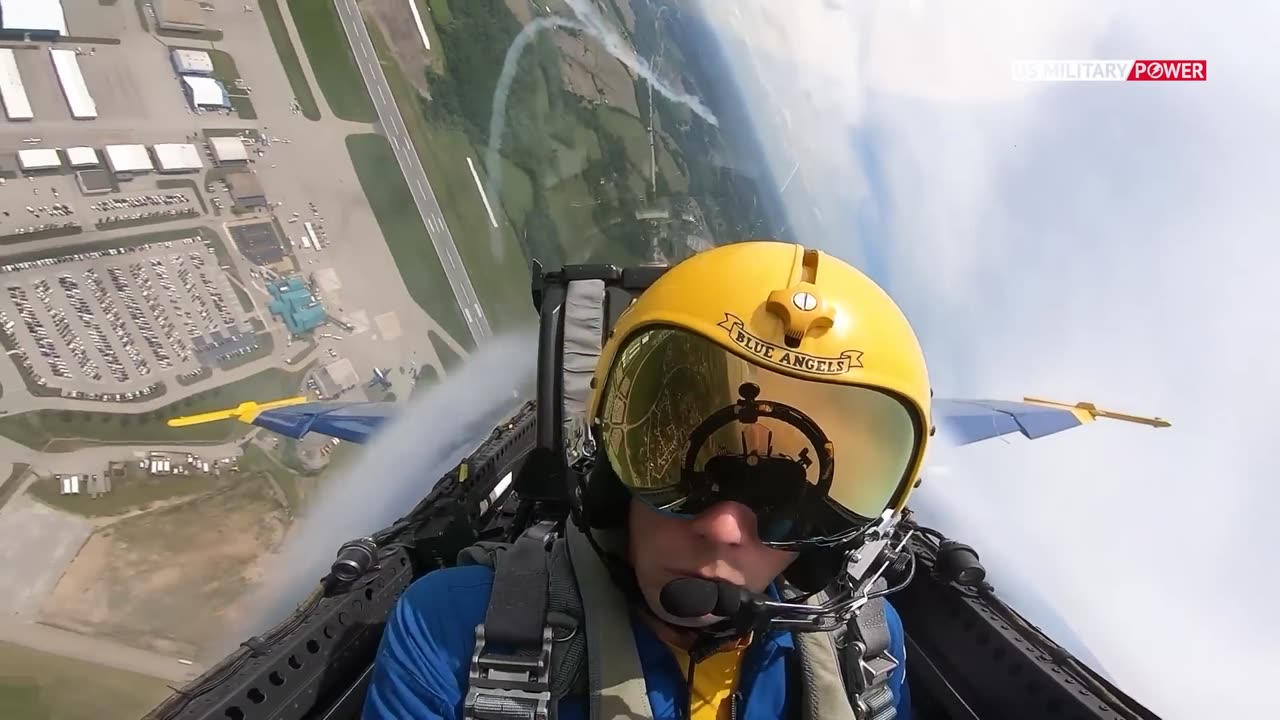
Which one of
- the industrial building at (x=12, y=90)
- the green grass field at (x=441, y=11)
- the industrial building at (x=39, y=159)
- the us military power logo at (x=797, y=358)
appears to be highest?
the green grass field at (x=441, y=11)

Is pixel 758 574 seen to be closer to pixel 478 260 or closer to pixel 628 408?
pixel 628 408

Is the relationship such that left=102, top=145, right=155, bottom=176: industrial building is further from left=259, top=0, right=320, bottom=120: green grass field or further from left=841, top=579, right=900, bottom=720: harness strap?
left=841, top=579, right=900, bottom=720: harness strap

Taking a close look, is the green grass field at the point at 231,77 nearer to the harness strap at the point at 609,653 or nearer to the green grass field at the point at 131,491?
the green grass field at the point at 131,491

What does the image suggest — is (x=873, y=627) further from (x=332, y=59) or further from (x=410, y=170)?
(x=332, y=59)

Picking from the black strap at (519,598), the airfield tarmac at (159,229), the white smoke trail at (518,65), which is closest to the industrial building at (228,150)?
the airfield tarmac at (159,229)

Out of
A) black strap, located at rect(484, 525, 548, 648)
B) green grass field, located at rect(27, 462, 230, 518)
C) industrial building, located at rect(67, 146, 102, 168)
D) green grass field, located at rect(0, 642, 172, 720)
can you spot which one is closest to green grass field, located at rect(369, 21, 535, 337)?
industrial building, located at rect(67, 146, 102, 168)

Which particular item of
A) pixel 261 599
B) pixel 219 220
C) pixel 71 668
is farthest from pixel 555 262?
pixel 71 668

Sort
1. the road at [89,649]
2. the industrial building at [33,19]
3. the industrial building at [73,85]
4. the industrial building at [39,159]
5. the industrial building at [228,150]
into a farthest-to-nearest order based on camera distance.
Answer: the industrial building at [228,150] < the industrial building at [73,85] < the industrial building at [33,19] < the industrial building at [39,159] < the road at [89,649]
